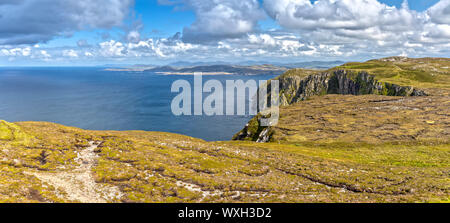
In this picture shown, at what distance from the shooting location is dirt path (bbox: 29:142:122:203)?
2705 centimetres

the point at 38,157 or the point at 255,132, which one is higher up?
the point at 38,157

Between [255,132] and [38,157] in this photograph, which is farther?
[255,132]

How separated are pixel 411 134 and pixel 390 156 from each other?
25.1m

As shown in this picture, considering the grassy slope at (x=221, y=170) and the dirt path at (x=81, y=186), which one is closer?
the dirt path at (x=81, y=186)

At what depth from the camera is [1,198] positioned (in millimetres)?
22844

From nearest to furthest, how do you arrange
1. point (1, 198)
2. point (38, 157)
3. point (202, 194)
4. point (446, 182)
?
point (1, 198) < point (202, 194) < point (446, 182) < point (38, 157)

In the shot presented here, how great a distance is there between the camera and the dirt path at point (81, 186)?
27047 millimetres

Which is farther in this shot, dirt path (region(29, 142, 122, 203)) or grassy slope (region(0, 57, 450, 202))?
grassy slope (region(0, 57, 450, 202))

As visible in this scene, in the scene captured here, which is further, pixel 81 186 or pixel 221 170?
pixel 221 170

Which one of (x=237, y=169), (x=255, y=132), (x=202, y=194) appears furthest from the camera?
(x=255, y=132)

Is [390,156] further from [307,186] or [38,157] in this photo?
[38,157]

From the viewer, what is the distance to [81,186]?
2962 centimetres

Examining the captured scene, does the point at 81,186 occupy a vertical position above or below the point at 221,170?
above
